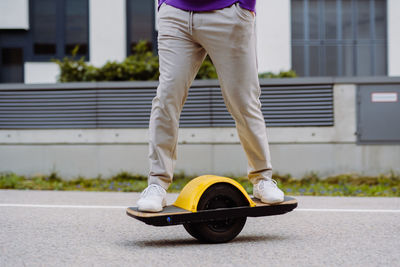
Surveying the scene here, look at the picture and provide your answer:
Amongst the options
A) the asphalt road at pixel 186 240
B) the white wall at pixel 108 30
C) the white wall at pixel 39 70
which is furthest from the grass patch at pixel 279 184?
the white wall at pixel 108 30

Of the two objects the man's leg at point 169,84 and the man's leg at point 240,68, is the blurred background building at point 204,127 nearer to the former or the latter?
the man's leg at point 240,68

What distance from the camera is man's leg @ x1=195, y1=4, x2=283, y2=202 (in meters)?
3.15

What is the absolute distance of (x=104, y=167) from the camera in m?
→ 7.95

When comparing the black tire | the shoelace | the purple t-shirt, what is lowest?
the black tire

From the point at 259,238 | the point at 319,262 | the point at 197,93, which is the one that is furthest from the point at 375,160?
the point at 319,262

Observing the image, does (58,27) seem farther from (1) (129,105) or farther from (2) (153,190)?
(2) (153,190)

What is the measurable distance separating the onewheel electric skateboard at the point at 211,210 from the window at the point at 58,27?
12155 mm

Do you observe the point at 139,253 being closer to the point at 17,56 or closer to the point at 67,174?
the point at 67,174

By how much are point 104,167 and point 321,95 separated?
3160 mm

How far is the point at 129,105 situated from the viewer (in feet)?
26.2

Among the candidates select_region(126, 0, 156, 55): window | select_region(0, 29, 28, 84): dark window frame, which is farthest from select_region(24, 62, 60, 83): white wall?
select_region(126, 0, 156, 55): window

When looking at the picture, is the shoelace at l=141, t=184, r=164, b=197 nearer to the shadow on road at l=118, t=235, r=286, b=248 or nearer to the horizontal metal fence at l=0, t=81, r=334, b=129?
the shadow on road at l=118, t=235, r=286, b=248

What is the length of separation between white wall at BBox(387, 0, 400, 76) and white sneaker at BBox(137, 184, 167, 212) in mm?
12945

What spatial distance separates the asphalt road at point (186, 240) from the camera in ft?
9.21
